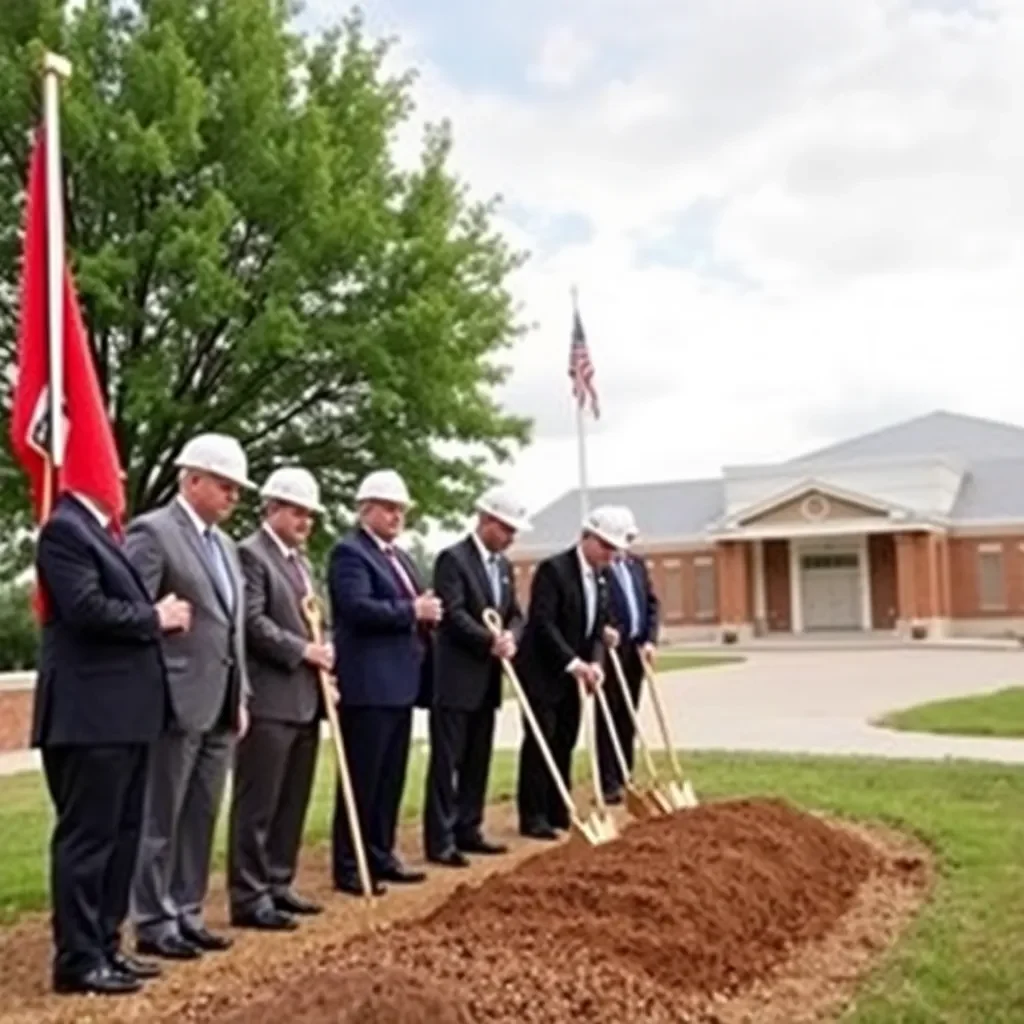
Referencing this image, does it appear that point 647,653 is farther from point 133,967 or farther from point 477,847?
point 133,967

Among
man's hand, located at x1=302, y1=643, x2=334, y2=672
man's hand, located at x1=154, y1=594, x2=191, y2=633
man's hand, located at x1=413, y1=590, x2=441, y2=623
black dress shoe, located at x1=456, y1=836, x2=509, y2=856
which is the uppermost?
man's hand, located at x1=413, y1=590, x2=441, y2=623

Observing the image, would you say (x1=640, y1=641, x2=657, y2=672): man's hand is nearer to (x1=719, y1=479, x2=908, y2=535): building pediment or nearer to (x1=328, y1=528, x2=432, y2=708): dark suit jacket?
(x1=328, y1=528, x2=432, y2=708): dark suit jacket

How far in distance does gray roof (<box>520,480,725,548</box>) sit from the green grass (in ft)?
99.7

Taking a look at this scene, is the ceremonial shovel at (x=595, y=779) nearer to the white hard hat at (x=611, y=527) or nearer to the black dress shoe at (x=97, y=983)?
the white hard hat at (x=611, y=527)

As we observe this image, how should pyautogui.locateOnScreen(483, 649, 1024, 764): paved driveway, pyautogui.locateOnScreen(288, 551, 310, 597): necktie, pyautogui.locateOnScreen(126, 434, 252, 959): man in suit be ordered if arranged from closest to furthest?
pyautogui.locateOnScreen(126, 434, 252, 959): man in suit < pyautogui.locateOnScreen(288, 551, 310, 597): necktie < pyautogui.locateOnScreen(483, 649, 1024, 764): paved driveway

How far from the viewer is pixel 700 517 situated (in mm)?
51250

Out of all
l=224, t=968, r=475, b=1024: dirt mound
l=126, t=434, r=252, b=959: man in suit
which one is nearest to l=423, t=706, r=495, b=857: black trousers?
l=126, t=434, r=252, b=959: man in suit

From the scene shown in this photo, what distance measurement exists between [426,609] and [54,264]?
2.25 m

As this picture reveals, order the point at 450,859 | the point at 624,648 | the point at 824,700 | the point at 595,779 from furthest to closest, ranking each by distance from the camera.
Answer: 1. the point at 824,700
2. the point at 624,648
3. the point at 595,779
4. the point at 450,859

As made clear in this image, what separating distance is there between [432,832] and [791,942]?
2.69 m

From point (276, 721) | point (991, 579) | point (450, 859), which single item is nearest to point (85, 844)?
point (276, 721)

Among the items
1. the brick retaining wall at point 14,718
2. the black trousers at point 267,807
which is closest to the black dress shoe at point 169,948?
the black trousers at point 267,807

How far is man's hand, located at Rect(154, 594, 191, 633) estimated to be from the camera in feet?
18.2

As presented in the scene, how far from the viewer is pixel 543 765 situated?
9.02 meters
